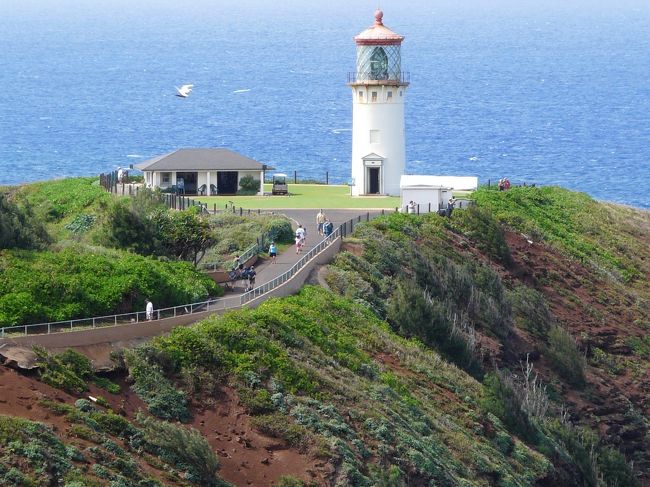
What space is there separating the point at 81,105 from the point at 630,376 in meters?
126

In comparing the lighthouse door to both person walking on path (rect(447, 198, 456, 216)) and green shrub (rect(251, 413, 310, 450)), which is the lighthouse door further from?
green shrub (rect(251, 413, 310, 450))

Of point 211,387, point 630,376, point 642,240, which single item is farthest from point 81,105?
point 211,387

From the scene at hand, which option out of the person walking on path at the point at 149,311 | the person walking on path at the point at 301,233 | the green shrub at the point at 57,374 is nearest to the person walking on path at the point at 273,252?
the person walking on path at the point at 301,233

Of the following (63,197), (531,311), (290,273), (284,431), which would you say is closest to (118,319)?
(284,431)

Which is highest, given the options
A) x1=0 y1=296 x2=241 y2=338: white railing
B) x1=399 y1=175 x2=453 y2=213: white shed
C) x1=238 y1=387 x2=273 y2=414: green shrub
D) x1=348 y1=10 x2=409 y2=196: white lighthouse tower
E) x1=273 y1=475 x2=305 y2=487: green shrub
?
x1=348 y1=10 x2=409 y2=196: white lighthouse tower

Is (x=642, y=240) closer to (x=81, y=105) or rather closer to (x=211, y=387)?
(x=211, y=387)

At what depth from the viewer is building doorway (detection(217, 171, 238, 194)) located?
207 feet

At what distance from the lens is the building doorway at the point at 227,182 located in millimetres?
63031

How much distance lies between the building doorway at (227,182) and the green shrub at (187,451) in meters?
32.2

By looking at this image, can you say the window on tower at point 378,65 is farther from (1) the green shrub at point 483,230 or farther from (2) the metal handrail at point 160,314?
(2) the metal handrail at point 160,314

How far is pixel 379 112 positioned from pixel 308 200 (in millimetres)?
4437

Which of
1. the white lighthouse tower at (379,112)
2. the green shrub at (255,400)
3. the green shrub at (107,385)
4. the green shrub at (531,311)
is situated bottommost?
the green shrub at (531,311)

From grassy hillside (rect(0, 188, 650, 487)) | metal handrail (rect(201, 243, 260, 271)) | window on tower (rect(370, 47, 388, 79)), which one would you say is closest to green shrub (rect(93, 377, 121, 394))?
grassy hillside (rect(0, 188, 650, 487))

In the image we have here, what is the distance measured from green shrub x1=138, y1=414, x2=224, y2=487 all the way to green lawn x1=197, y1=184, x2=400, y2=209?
27.6 m
